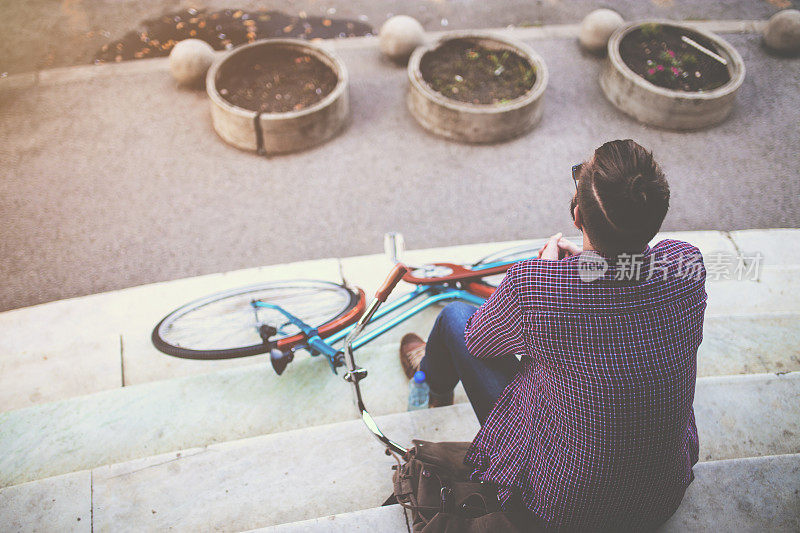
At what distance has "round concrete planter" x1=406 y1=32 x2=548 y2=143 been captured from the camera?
5.66m

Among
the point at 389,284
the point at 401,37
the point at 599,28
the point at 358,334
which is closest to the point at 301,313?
the point at 358,334

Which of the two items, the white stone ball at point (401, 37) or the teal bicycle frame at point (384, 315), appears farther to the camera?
the white stone ball at point (401, 37)

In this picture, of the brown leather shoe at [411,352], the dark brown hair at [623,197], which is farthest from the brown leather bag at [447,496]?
the dark brown hair at [623,197]

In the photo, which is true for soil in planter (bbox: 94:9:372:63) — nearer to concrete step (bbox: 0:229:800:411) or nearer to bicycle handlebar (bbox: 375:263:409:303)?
concrete step (bbox: 0:229:800:411)

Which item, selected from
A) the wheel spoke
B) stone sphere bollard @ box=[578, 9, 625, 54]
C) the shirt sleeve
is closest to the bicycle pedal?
the wheel spoke

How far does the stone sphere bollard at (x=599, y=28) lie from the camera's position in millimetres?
6750

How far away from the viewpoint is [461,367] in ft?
8.64

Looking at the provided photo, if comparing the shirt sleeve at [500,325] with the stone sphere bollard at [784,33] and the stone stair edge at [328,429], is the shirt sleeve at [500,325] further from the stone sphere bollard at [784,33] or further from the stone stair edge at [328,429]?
the stone sphere bollard at [784,33]

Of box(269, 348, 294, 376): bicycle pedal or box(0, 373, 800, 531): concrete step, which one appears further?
box(269, 348, 294, 376): bicycle pedal

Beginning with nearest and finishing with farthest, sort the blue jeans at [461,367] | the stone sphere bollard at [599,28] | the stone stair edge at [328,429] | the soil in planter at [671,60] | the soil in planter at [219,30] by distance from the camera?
the blue jeans at [461,367], the stone stair edge at [328,429], the soil in planter at [671,60], the stone sphere bollard at [599,28], the soil in planter at [219,30]

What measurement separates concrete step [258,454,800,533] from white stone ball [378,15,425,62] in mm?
5725

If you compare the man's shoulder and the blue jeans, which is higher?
the man's shoulder

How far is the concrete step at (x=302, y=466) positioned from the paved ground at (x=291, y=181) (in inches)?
88.9

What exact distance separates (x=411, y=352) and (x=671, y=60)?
5.22 m
